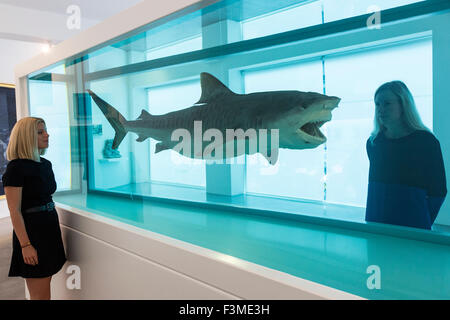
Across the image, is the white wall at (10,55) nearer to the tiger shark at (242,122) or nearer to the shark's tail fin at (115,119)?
the shark's tail fin at (115,119)

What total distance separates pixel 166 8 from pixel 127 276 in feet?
3.73

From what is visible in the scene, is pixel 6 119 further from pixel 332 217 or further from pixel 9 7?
pixel 332 217

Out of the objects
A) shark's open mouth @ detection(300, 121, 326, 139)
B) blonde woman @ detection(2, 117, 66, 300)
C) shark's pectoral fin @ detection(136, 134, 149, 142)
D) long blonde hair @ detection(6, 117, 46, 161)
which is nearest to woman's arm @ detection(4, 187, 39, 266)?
blonde woman @ detection(2, 117, 66, 300)

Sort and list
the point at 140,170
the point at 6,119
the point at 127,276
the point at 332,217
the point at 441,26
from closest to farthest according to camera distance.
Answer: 1. the point at 441,26
2. the point at 332,217
3. the point at 127,276
4. the point at 140,170
5. the point at 6,119

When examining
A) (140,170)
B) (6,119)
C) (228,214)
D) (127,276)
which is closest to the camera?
(228,214)

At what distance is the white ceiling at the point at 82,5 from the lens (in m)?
3.72

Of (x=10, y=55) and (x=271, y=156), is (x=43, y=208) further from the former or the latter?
(x=10, y=55)

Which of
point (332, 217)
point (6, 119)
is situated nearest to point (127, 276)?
point (332, 217)

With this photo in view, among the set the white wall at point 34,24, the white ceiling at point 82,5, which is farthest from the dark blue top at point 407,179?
Result: the white wall at point 34,24

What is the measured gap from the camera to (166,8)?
4.44 feet

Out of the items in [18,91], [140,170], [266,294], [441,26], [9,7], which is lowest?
[266,294]

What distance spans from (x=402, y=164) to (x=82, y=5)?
4.03 m

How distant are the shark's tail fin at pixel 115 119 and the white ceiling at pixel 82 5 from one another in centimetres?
251

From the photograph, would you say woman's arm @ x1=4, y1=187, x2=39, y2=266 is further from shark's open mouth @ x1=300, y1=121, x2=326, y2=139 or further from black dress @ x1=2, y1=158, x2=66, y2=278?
shark's open mouth @ x1=300, y1=121, x2=326, y2=139
